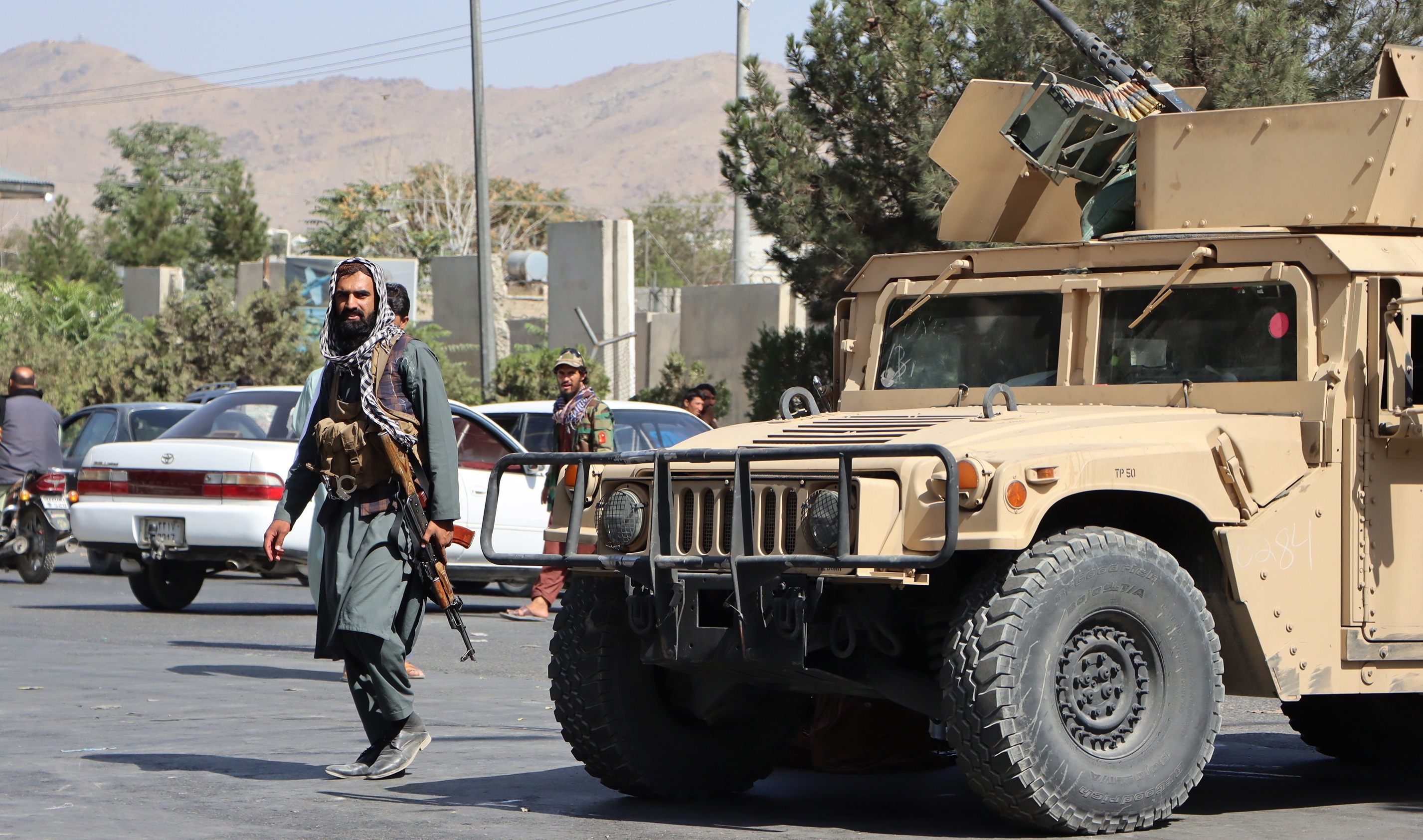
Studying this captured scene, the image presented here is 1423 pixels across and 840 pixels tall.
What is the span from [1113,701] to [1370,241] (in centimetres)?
202

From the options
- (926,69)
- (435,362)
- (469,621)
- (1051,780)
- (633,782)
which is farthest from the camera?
(926,69)

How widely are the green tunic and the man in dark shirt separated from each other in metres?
10.3

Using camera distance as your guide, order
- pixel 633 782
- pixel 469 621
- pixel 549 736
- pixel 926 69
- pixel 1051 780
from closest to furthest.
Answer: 1. pixel 1051 780
2. pixel 633 782
3. pixel 549 736
4. pixel 469 621
5. pixel 926 69

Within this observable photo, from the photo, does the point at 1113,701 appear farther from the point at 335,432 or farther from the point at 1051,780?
the point at 335,432

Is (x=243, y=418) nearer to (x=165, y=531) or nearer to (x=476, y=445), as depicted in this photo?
(x=165, y=531)

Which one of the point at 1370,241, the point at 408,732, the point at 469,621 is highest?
the point at 1370,241

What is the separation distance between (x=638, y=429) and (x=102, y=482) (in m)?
4.12

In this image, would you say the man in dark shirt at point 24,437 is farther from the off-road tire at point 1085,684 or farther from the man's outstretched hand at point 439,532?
the off-road tire at point 1085,684

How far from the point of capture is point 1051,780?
221 inches

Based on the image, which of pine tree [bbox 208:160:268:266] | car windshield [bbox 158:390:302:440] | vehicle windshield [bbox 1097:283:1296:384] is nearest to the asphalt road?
vehicle windshield [bbox 1097:283:1296:384]

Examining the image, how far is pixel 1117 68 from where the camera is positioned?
9.25 meters

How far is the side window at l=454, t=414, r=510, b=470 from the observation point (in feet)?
46.0

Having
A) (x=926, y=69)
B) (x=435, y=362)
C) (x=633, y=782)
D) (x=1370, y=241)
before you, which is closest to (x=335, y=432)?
(x=435, y=362)

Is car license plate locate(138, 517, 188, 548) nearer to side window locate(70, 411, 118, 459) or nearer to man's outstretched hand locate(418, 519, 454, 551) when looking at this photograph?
side window locate(70, 411, 118, 459)
